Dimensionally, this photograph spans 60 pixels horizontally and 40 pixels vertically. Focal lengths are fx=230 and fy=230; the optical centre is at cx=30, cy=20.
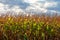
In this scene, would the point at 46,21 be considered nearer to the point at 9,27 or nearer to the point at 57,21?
the point at 57,21

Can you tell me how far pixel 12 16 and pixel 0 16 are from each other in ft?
1.97

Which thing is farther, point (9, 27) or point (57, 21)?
point (57, 21)

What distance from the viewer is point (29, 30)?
29.7 ft

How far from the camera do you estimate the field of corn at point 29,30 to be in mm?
8898

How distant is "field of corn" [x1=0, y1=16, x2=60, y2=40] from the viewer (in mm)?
8898

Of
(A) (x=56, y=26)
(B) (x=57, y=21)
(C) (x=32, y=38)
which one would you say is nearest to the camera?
(C) (x=32, y=38)

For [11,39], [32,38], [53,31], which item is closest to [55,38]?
[53,31]

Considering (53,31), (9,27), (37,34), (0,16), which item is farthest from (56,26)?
(0,16)

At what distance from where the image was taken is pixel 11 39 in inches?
351

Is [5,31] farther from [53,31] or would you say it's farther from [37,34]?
[53,31]

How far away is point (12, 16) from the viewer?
33.6 feet

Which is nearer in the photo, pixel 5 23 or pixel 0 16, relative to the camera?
pixel 5 23

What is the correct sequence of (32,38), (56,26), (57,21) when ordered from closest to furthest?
(32,38)
(56,26)
(57,21)

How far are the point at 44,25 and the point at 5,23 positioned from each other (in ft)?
5.24
